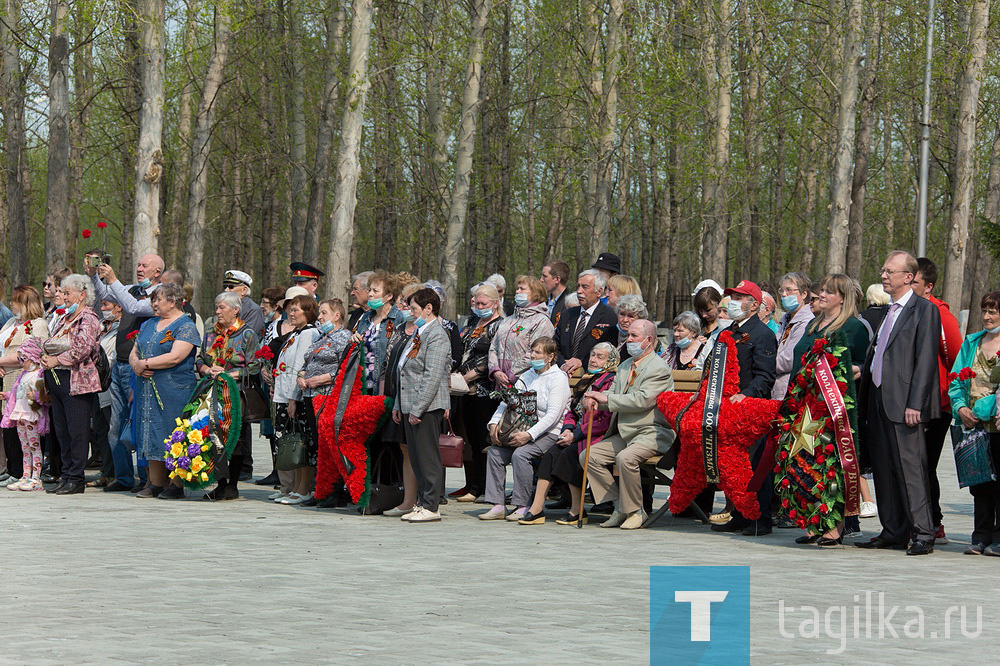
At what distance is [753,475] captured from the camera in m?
10.2

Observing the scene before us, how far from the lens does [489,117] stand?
128 feet

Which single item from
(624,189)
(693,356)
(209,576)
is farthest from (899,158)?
(209,576)

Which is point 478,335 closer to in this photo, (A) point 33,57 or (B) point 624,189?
(A) point 33,57

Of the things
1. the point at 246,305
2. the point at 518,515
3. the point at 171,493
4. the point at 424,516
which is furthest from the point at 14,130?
the point at 518,515

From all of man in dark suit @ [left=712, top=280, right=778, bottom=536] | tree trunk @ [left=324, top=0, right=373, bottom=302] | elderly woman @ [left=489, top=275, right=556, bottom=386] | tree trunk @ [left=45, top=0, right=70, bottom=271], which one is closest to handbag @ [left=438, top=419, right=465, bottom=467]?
elderly woman @ [left=489, top=275, right=556, bottom=386]

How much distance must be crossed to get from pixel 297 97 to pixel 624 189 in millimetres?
10102

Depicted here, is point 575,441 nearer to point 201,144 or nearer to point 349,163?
point 349,163

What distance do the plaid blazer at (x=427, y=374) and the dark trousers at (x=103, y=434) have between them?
383 centimetres

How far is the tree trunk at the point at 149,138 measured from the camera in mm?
19250

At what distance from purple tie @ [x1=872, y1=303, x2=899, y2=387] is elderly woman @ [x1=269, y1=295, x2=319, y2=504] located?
491 cm

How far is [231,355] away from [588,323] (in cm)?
329

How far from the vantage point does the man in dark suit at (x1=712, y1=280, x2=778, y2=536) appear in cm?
1029

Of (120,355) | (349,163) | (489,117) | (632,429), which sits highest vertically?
(489,117)

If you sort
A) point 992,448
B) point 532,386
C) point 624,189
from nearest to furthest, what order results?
point 992,448, point 532,386, point 624,189
